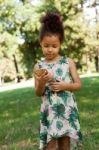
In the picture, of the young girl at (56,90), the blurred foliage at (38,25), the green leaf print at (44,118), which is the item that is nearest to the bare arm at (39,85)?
the young girl at (56,90)

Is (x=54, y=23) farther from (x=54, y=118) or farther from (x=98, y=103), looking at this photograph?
(x=98, y=103)

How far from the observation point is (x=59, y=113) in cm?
517

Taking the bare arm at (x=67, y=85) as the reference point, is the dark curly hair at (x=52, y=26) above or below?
above

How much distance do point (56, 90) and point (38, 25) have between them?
178ft

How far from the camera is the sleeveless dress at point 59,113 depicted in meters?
5.16

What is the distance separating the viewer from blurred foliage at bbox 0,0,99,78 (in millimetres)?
59344

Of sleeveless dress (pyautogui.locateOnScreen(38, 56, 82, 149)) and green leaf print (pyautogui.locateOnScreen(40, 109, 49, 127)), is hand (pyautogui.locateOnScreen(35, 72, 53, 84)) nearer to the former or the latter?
sleeveless dress (pyautogui.locateOnScreen(38, 56, 82, 149))

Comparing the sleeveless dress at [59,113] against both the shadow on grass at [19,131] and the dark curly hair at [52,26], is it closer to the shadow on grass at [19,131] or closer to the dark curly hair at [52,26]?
the dark curly hair at [52,26]

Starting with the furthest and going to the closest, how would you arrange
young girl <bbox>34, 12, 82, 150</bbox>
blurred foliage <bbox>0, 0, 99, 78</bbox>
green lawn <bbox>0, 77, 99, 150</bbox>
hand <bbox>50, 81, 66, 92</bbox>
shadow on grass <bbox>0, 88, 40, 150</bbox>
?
blurred foliage <bbox>0, 0, 99, 78</bbox>, shadow on grass <bbox>0, 88, 40, 150</bbox>, green lawn <bbox>0, 77, 99, 150</bbox>, young girl <bbox>34, 12, 82, 150</bbox>, hand <bbox>50, 81, 66, 92</bbox>

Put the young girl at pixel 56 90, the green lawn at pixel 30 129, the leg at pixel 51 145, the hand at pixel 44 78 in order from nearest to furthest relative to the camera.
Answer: the hand at pixel 44 78 < the young girl at pixel 56 90 < the leg at pixel 51 145 < the green lawn at pixel 30 129

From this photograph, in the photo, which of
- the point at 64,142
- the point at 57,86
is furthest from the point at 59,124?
the point at 57,86

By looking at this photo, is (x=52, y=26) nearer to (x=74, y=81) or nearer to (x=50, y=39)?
(x=50, y=39)

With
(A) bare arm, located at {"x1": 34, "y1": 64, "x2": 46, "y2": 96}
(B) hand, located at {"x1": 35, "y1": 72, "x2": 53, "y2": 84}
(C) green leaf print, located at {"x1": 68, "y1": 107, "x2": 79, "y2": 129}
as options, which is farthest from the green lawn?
(B) hand, located at {"x1": 35, "y1": 72, "x2": 53, "y2": 84}

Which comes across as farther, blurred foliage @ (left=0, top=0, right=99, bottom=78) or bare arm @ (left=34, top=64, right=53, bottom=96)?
blurred foliage @ (left=0, top=0, right=99, bottom=78)
